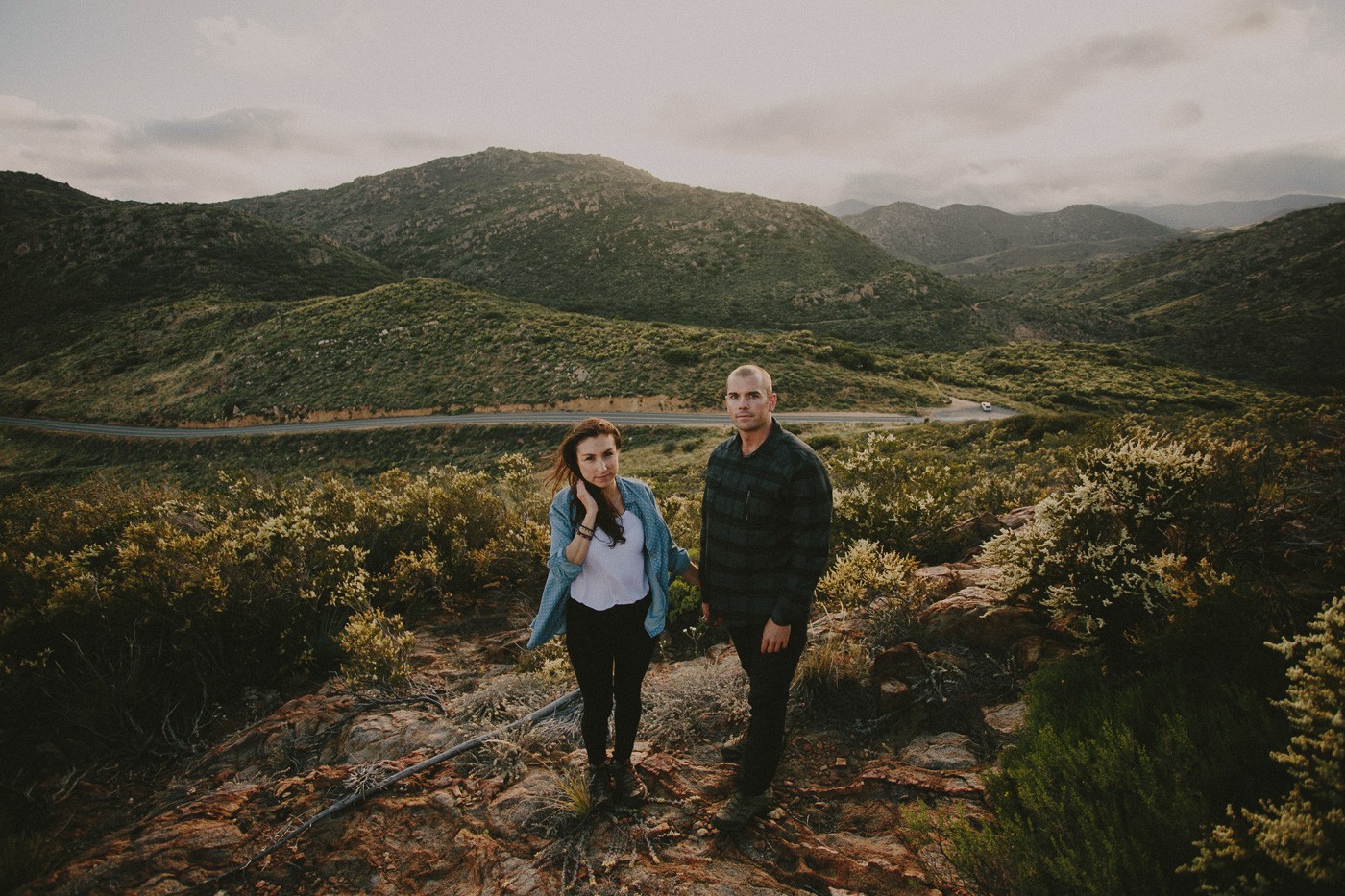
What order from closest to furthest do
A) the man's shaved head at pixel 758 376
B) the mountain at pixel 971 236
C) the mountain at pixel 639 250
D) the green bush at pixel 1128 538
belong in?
the man's shaved head at pixel 758 376, the green bush at pixel 1128 538, the mountain at pixel 639 250, the mountain at pixel 971 236

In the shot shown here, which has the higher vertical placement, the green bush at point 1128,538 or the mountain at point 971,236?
the mountain at point 971,236

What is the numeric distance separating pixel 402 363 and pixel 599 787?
33.7 m

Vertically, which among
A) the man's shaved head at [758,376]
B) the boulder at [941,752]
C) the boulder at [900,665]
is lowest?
the boulder at [941,752]

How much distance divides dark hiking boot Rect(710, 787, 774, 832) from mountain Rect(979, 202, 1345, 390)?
53.3 metres

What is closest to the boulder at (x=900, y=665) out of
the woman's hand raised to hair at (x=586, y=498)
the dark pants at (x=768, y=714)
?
the dark pants at (x=768, y=714)

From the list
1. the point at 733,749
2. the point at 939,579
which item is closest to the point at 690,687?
the point at 733,749

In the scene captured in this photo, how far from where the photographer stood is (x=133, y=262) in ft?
163

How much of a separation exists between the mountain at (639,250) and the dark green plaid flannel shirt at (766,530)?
47.7 meters

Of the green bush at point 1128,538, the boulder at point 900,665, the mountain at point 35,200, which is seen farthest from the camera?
the mountain at point 35,200

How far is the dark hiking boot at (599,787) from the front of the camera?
9.09 feet

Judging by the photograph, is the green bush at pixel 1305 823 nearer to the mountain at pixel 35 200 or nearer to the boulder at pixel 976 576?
the boulder at pixel 976 576

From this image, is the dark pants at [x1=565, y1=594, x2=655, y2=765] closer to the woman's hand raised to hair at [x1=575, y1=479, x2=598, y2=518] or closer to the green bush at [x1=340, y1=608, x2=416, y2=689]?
the woman's hand raised to hair at [x1=575, y1=479, x2=598, y2=518]

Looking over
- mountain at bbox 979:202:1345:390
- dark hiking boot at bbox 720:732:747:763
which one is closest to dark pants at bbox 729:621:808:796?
dark hiking boot at bbox 720:732:747:763

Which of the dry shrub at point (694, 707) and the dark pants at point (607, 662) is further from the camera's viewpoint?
the dry shrub at point (694, 707)
